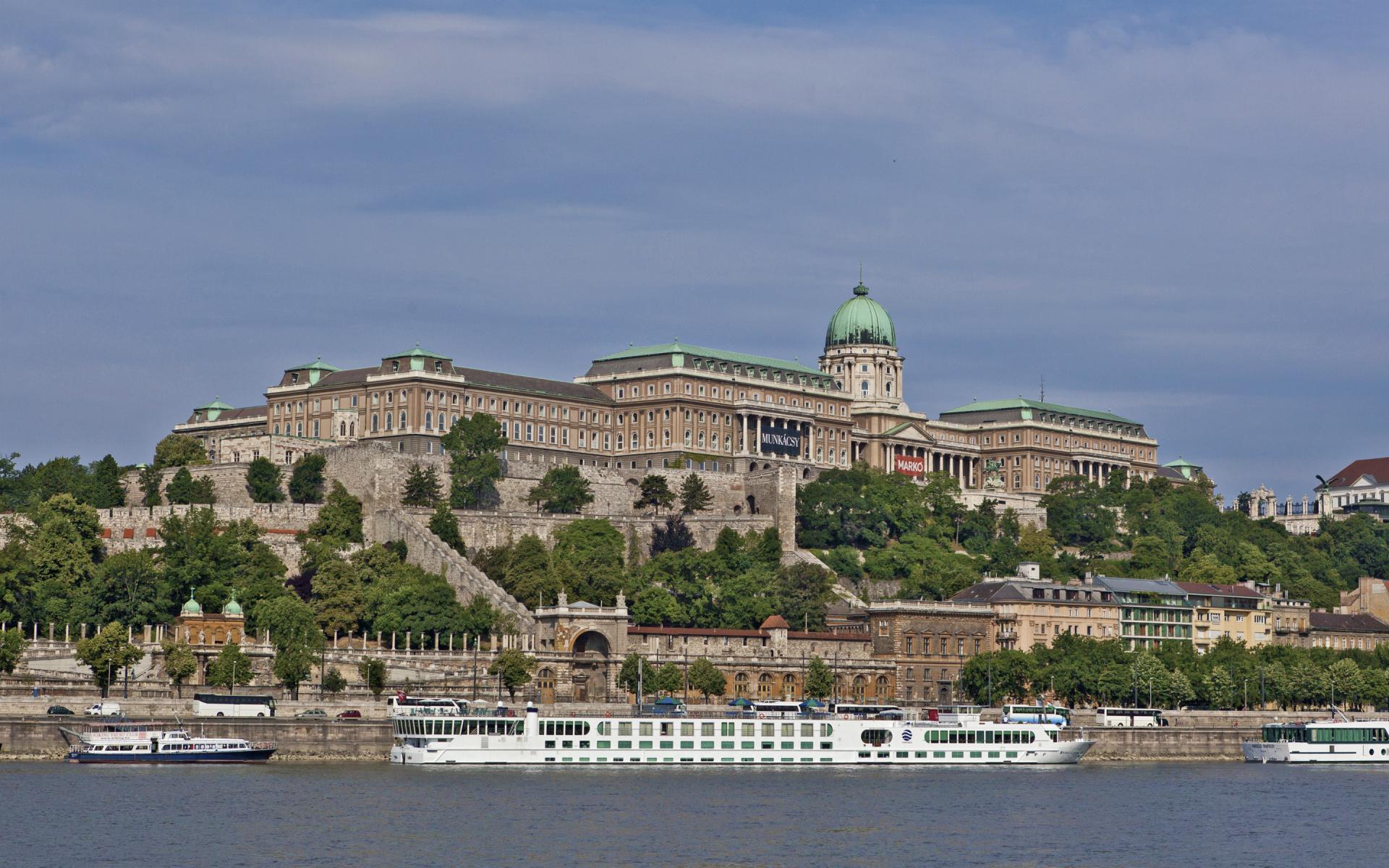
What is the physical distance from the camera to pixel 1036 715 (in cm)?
11850

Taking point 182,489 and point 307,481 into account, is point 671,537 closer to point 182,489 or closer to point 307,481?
point 307,481

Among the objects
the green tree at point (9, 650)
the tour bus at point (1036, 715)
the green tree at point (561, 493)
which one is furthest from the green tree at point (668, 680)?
the green tree at point (561, 493)

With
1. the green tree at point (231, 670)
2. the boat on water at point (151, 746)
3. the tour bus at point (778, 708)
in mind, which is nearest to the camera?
the boat on water at point (151, 746)

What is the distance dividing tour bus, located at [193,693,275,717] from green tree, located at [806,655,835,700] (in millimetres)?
34389

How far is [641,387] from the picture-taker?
188 meters

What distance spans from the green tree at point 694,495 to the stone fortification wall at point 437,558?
69.6 feet

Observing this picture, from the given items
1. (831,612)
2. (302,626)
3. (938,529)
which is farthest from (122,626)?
(938,529)

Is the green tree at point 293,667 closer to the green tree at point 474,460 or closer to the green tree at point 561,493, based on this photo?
the green tree at point 474,460

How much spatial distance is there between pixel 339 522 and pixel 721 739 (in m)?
41.9

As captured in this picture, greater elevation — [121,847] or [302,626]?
[302,626]

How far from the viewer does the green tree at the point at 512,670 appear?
390ft

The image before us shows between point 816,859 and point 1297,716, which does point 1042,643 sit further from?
point 816,859

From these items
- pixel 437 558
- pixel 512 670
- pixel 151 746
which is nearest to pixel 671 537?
pixel 437 558

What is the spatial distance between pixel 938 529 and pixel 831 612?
1136 inches
